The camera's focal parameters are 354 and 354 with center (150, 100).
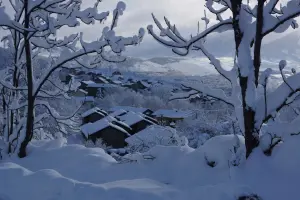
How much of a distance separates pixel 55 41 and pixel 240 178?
3.92 meters

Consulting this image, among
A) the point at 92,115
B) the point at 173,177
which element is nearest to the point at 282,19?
the point at 173,177

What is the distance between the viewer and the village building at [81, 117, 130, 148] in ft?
99.3

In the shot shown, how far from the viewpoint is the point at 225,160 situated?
13.3ft

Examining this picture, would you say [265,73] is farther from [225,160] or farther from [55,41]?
[55,41]

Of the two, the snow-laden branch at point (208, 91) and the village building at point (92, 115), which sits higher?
the snow-laden branch at point (208, 91)

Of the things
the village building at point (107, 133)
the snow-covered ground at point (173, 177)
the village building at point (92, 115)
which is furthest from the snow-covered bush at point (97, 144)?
the snow-covered ground at point (173, 177)

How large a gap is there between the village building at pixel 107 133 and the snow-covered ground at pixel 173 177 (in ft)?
83.4

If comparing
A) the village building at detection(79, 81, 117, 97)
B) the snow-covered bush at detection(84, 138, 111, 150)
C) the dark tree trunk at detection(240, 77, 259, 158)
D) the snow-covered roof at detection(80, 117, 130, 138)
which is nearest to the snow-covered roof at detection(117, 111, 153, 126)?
the snow-covered roof at detection(80, 117, 130, 138)

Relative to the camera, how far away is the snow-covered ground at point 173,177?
11.0 ft

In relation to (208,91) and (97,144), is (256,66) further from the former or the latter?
(97,144)

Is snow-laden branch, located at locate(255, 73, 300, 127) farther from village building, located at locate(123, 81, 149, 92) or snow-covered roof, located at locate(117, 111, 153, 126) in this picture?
village building, located at locate(123, 81, 149, 92)

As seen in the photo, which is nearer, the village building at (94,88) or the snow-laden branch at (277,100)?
the snow-laden branch at (277,100)

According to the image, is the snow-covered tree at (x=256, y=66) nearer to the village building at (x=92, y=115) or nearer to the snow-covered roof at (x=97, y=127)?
the snow-covered roof at (x=97, y=127)

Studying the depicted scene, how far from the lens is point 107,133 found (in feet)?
101
